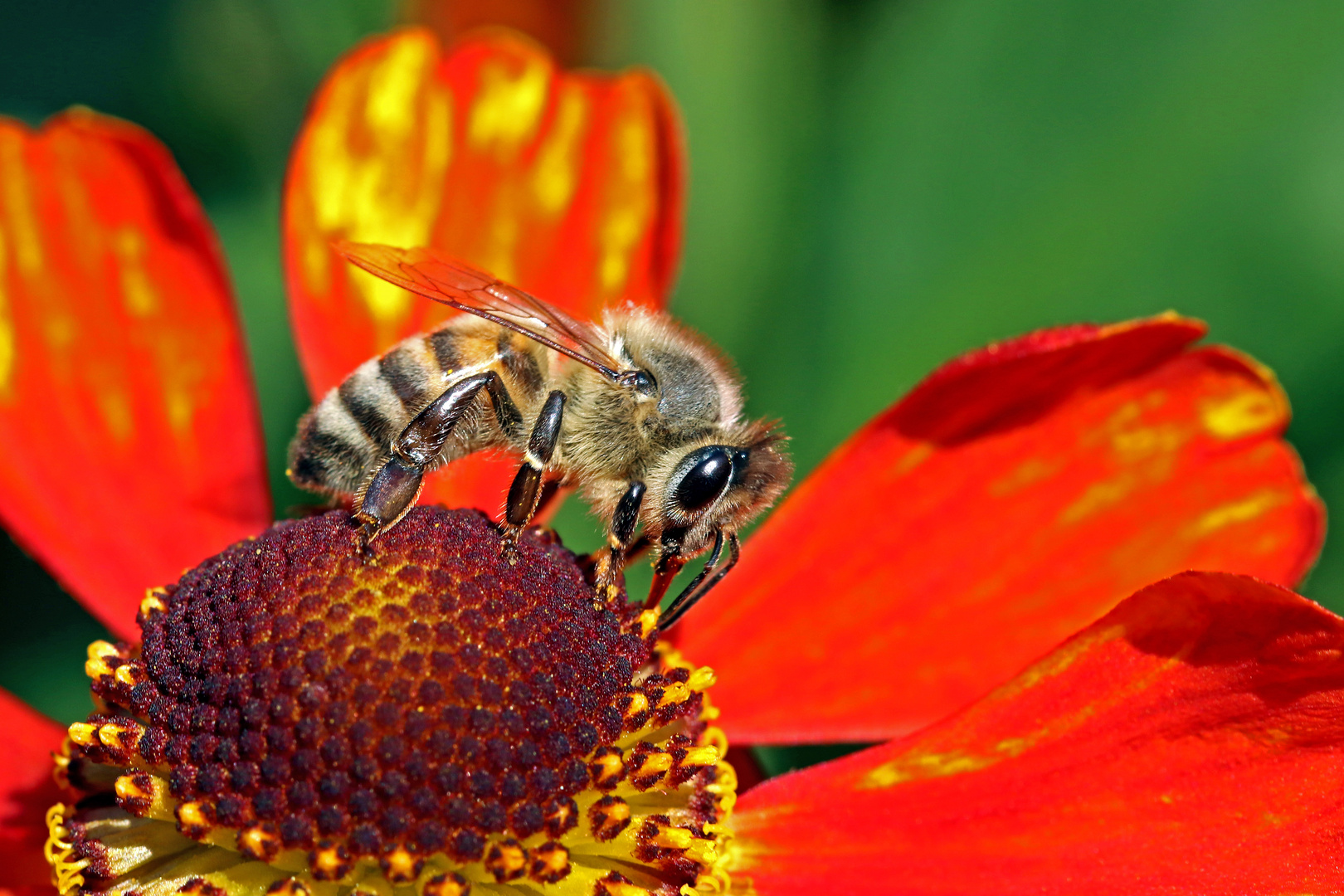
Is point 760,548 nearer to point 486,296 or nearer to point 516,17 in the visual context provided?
point 486,296

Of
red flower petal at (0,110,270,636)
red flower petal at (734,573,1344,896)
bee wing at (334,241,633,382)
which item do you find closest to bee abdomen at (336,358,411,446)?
bee wing at (334,241,633,382)

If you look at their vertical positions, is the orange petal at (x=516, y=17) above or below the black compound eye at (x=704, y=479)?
above

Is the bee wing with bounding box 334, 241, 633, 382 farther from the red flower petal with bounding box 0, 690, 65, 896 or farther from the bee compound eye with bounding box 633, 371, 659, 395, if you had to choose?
the red flower petal with bounding box 0, 690, 65, 896

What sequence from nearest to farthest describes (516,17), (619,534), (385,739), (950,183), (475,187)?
(385,739) < (619,534) < (475,187) < (950,183) < (516,17)

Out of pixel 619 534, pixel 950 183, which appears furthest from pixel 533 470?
pixel 950 183

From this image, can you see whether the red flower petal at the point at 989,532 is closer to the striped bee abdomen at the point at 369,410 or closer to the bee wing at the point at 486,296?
the bee wing at the point at 486,296

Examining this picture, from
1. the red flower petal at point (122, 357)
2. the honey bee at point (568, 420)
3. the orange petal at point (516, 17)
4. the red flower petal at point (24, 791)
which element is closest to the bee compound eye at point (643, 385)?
the honey bee at point (568, 420)

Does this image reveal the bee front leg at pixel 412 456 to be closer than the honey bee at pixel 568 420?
Yes
